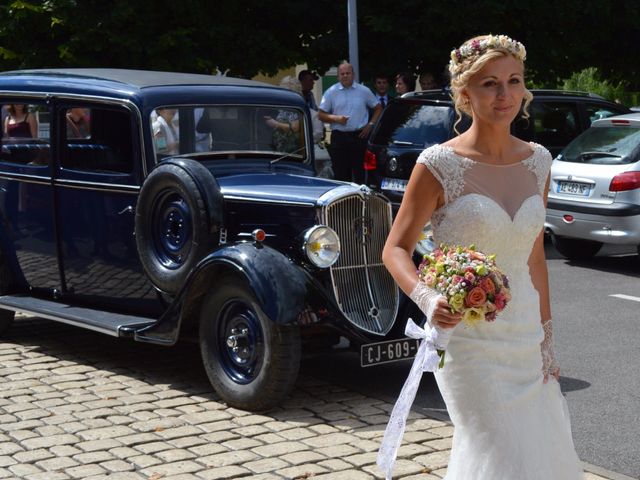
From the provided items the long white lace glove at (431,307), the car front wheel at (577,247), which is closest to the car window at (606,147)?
the car front wheel at (577,247)

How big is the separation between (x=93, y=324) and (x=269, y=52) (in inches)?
447

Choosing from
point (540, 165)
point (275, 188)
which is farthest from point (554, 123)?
point (540, 165)

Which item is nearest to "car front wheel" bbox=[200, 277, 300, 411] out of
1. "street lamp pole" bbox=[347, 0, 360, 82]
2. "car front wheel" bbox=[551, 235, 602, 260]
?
"car front wheel" bbox=[551, 235, 602, 260]

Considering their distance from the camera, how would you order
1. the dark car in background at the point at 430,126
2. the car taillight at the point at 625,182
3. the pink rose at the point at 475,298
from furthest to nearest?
the dark car in background at the point at 430,126, the car taillight at the point at 625,182, the pink rose at the point at 475,298

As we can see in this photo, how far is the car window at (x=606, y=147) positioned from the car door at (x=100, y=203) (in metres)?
6.19

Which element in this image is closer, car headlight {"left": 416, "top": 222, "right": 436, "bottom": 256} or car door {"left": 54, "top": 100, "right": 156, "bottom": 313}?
car headlight {"left": 416, "top": 222, "right": 436, "bottom": 256}

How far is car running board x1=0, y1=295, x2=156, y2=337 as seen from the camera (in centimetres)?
791

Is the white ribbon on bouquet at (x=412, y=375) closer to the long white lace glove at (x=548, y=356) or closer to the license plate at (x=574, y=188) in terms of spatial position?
the long white lace glove at (x=548, y=356)

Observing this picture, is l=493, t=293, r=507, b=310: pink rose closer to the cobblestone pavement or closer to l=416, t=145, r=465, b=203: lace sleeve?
l=416, t=145, r=465, b=203: lace sleeve

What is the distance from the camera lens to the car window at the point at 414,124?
13422 mm

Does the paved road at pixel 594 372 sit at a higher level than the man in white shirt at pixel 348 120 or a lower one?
lower

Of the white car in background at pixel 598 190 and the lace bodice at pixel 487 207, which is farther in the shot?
the white car in background at pixel 598 190

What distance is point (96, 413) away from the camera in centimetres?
705

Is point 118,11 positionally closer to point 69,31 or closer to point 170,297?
point 69,31
